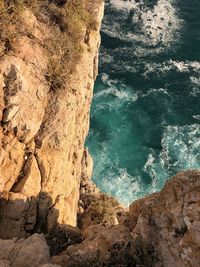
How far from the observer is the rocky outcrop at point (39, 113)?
44.1 ft

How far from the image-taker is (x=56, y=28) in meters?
16.4

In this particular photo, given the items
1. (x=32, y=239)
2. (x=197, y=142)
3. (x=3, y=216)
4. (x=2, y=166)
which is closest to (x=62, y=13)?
(x=2, y=166)

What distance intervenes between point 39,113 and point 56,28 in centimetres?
369

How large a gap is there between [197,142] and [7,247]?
27682mm

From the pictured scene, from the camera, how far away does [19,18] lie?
49.5 ft

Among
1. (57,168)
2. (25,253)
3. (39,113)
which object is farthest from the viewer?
(57,168)

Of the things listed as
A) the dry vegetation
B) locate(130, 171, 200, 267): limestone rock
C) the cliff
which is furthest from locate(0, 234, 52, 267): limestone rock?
the dry vegetation

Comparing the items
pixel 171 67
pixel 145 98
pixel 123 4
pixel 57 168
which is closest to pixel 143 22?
pixel 123 4

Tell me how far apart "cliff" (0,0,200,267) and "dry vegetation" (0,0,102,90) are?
0.03 metres

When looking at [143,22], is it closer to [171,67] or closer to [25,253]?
[171,67]

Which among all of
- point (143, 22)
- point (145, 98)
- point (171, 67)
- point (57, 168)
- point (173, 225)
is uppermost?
point (173, 225)

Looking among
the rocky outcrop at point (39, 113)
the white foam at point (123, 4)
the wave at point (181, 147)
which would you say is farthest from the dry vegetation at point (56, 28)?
the white foam at point (123, 4)

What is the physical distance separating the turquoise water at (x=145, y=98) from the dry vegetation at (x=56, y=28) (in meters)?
17.3

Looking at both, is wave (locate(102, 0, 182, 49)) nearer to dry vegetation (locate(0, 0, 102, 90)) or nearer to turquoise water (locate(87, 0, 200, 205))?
turquoise water (locate(87, 0, 200, 205))
